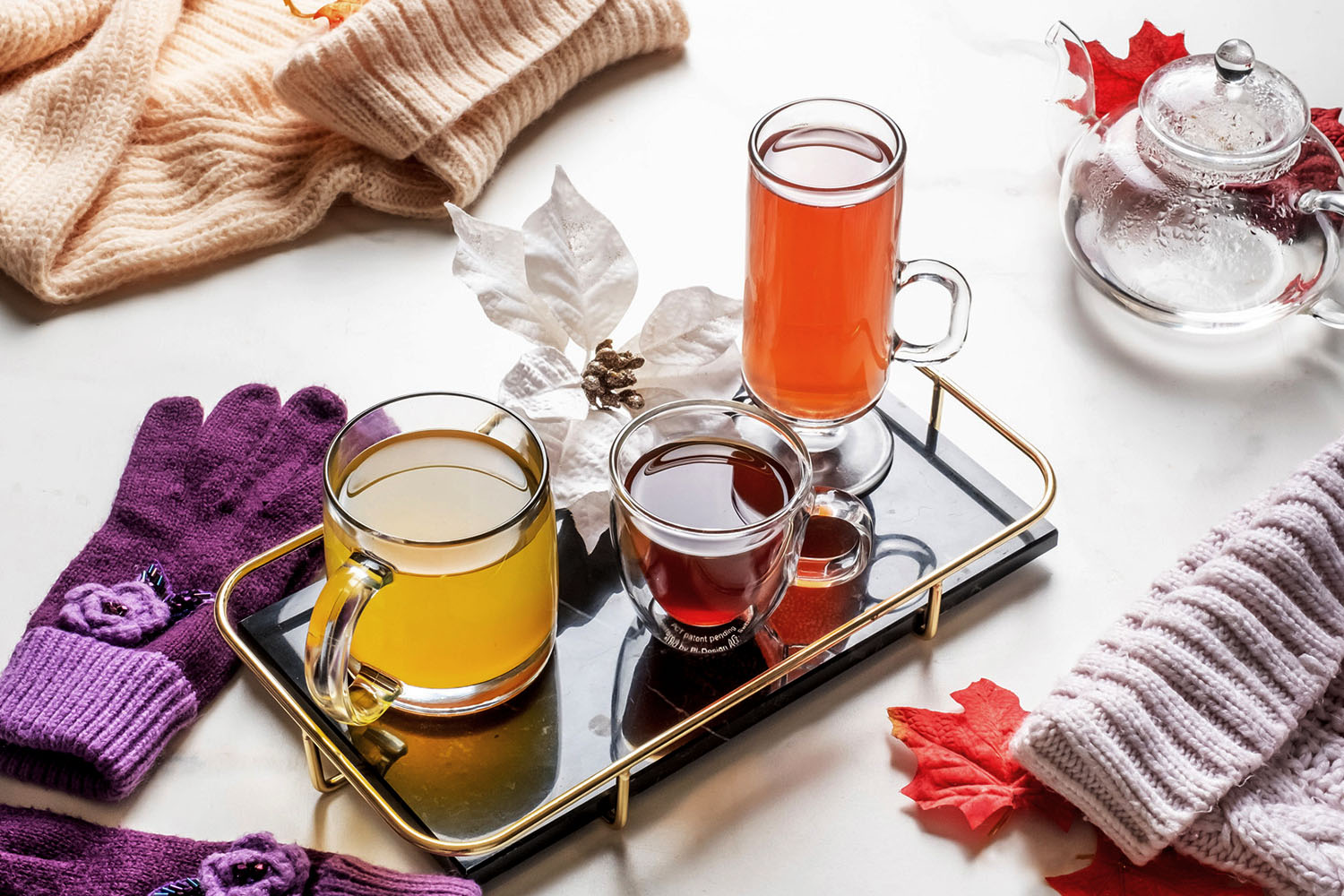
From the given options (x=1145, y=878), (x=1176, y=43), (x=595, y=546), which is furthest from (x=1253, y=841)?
(x=1176, y=43)

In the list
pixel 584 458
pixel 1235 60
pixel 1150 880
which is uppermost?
pixel 1235 60

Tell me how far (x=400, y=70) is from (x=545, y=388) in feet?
1.22

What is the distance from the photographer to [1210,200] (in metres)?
0.92

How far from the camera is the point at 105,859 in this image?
643 mm

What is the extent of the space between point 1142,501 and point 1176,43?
0.40 metres

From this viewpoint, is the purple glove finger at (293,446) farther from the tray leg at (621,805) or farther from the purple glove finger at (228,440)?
the tray leg at (621,805)

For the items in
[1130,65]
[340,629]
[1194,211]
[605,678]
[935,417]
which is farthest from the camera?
[1130,65]

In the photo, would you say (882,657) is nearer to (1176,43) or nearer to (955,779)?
(955,779)

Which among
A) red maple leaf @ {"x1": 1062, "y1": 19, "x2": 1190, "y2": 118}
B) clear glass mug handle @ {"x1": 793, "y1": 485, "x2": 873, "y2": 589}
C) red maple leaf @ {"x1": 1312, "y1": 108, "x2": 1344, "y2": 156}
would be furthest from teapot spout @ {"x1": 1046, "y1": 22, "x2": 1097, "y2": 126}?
clear glass mug handle @ {"x1": 793, "y1": 485, "x2": 873, "y2": 589}

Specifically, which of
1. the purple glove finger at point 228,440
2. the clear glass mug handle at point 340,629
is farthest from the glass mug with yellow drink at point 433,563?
the purple glove finger at point 228,440

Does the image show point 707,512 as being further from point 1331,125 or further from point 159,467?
point 1331,125

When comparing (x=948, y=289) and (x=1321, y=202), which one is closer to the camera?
(x=948, y=289)

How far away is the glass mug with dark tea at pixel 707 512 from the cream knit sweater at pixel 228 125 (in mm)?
398

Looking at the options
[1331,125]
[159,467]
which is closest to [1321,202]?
[1331,125]
